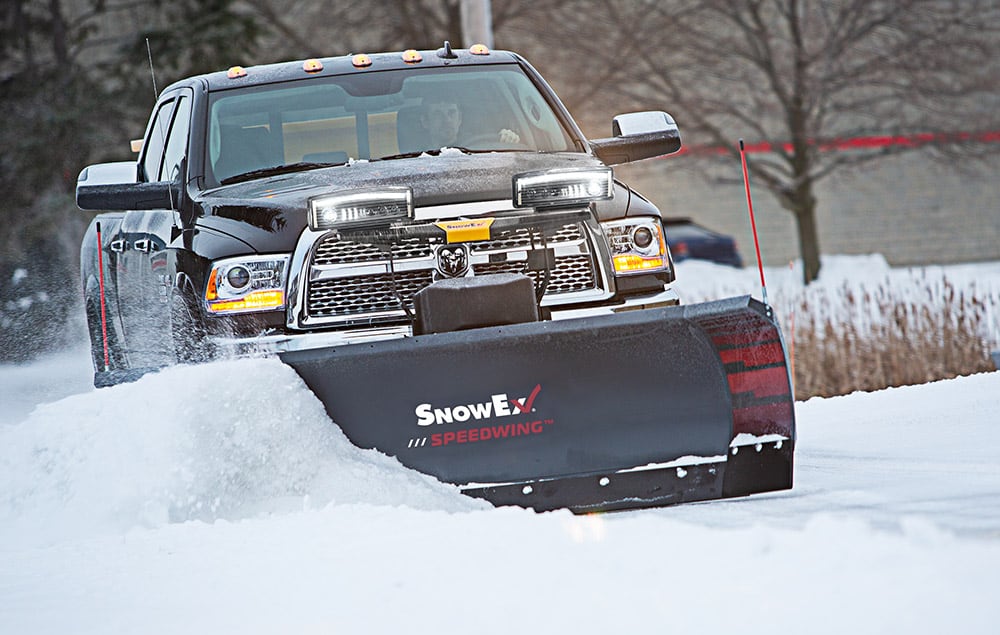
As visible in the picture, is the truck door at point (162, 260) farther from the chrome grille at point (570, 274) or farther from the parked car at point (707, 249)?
the parked car at point (707, 249)

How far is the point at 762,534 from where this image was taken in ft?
12.2

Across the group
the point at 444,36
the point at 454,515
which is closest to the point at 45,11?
the point at 444,36

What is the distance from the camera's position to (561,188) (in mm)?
4977

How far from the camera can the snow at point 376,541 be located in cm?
321

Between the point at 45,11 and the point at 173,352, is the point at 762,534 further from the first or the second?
the point at 45,11

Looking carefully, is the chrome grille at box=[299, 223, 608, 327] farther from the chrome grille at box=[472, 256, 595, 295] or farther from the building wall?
the building wall

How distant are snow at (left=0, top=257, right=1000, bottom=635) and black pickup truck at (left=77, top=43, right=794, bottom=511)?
18 cm

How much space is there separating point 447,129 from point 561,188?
1223mm

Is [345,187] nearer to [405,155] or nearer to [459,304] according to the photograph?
[459,304]

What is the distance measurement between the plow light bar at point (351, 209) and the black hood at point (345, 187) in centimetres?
10

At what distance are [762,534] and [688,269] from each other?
47.2 ft

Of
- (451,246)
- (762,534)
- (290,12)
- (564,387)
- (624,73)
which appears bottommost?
(762,534)

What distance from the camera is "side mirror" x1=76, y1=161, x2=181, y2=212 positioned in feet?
17.9

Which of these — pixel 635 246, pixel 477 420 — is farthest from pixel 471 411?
pixel 635 246
